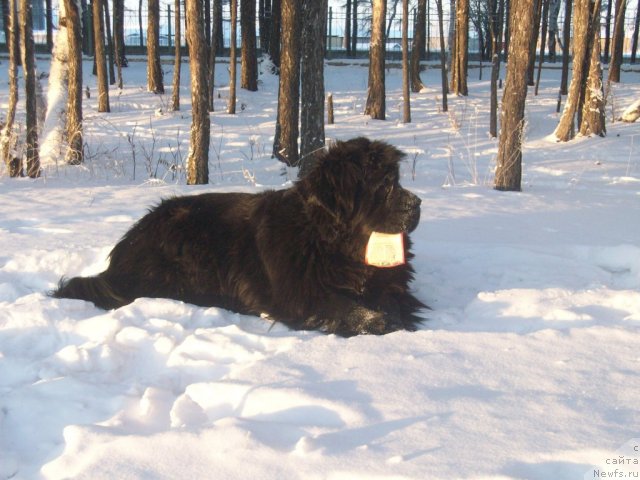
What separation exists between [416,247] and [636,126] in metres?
15.7

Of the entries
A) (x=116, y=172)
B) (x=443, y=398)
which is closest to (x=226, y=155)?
(x=116, y=172)

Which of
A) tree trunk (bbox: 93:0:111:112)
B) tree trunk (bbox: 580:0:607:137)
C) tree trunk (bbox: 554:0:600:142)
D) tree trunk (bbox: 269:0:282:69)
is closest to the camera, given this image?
tree trunk (bbox: 554:0:600:142)

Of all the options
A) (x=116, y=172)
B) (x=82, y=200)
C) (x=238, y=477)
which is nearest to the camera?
(x=238, y=477)

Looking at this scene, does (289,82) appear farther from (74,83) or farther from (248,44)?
(248,44)

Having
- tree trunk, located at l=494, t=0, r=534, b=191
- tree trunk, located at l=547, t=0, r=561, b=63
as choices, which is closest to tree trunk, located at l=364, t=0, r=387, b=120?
tree trunk, located at l=494, t=0, r=534, b=191

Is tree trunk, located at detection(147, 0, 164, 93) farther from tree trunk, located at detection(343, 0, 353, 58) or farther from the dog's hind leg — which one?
the dog's hind leg

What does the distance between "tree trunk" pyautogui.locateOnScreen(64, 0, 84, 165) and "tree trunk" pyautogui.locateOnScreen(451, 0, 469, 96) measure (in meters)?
16.6

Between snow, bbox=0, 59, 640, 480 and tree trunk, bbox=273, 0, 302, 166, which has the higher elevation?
tree trunk, bbox=273, 0, 302, 166

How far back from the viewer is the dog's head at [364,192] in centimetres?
399

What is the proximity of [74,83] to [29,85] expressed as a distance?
8.26 feet

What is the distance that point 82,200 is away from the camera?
25.2ft

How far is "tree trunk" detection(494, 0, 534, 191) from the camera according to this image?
822 centimetres

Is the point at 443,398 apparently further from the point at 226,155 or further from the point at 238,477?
the point at 226,155

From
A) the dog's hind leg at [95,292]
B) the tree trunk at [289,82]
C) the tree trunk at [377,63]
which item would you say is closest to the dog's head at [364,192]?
the dog's hind leg at [95,292]
